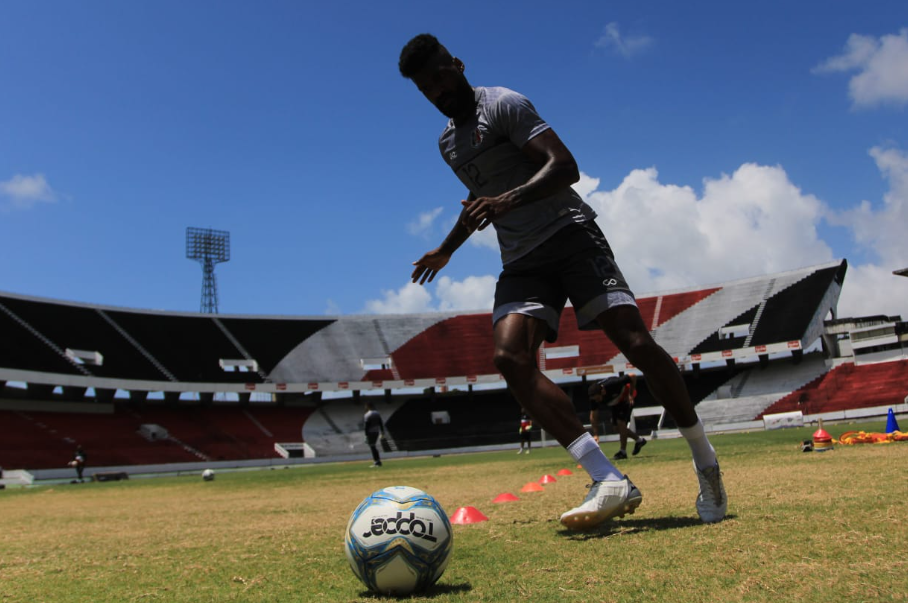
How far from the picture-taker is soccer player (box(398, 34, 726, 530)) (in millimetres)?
3523

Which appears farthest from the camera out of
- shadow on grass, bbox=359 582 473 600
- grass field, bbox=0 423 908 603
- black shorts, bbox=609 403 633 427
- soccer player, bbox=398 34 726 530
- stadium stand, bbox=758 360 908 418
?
stadium stand, bbox=758 360 908 418

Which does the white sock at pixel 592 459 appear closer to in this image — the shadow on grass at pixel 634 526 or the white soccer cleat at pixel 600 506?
the white soccer cleat at pixel 600 506

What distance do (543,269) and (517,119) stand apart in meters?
0.83

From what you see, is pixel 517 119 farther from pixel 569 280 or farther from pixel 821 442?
pixel 821 442

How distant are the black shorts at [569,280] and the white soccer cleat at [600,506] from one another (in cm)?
87

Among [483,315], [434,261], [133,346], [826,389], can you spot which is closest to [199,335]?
[133,346]

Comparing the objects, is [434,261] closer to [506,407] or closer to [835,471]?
[835,471]

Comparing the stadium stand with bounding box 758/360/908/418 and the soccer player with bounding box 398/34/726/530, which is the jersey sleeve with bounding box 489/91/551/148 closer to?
the soccer player with bounding box 398/34/726/530

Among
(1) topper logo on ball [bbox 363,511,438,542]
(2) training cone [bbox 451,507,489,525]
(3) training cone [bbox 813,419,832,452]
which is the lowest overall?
(3) training cone [bbox 813,419,832,452]

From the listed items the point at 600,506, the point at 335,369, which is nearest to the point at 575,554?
the point at 600,506

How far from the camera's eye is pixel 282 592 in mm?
2791

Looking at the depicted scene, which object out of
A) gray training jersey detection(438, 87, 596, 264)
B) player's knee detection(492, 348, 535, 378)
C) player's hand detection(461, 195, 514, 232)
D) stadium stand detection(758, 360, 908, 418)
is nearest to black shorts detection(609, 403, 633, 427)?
gray training jersey detection(438, 87, 596, 264)

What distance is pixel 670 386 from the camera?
367 cm

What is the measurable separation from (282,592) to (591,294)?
6.88ft
